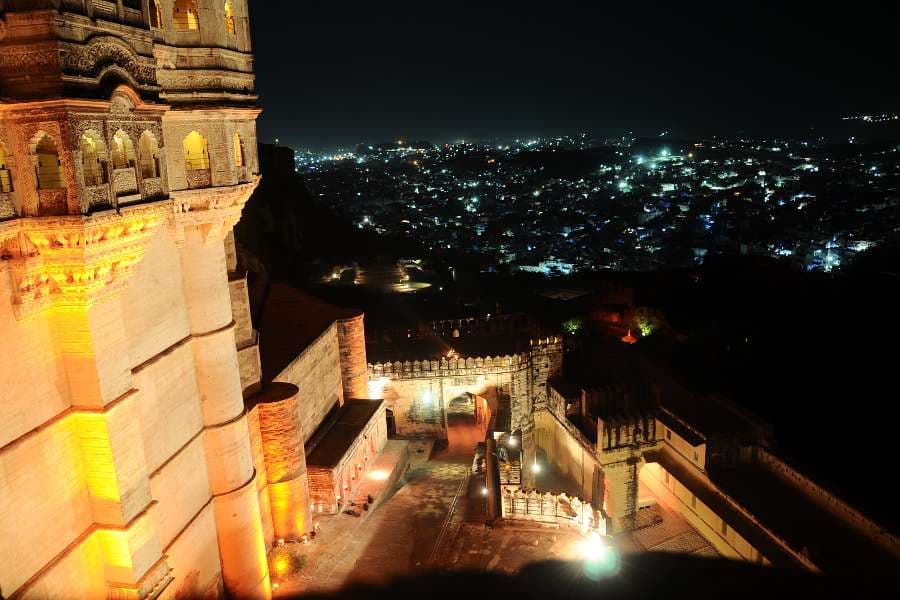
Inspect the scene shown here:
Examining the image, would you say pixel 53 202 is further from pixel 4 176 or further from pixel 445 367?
pixel 445 367

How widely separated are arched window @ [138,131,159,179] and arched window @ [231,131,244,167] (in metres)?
2.47

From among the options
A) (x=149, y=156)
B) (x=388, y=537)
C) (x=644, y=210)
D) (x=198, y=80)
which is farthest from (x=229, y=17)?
(x=644, y=210)

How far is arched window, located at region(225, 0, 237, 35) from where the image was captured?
44.2 ft

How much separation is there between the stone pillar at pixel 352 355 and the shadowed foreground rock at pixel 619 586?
367 inches

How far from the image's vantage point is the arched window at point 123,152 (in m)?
10.4

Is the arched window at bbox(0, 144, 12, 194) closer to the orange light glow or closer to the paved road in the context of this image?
the paved road

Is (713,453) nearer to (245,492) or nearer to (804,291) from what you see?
(245,492)

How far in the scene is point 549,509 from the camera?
19984mm

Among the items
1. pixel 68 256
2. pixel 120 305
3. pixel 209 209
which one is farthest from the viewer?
pixel 209 209

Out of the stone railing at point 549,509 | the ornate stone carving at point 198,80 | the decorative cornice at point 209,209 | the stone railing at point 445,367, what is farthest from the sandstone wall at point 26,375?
the stone railing at point 445,367

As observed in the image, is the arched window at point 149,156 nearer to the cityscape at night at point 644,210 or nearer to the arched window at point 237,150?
the arched window at point 237,150

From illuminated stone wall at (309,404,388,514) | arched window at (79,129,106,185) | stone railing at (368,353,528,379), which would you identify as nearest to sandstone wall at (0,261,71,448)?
arched window at (79,129,106,185)

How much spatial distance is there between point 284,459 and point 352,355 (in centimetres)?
733

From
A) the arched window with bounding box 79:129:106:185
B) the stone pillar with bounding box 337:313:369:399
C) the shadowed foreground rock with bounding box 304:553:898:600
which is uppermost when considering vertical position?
the arched window with bounding box 79:129:106:185
